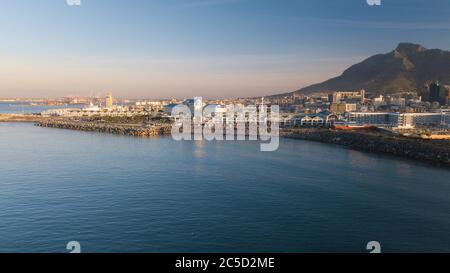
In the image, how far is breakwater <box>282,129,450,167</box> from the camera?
6.49m

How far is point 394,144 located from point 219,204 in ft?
17.3

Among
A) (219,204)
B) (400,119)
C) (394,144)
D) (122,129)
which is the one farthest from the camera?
(400,119)

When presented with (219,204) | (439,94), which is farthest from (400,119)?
(219,204)

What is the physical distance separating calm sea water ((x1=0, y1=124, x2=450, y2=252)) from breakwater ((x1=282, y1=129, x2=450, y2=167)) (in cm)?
66

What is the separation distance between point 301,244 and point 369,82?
2263 centimetres

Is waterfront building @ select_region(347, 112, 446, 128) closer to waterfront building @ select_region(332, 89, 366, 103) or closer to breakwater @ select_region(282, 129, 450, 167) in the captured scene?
breakwater @ select_region(282, 129, 450, 167)

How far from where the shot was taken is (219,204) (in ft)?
11.6

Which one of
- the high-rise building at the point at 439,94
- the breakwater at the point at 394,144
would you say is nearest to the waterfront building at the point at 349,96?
the high-rise building at the point at 439,94

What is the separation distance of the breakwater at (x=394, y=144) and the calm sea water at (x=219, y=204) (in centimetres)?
66

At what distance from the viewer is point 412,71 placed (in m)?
22.9

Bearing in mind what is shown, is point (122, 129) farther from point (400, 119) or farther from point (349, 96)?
point (349, 96)

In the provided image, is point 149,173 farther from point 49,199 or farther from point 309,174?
point 309,174

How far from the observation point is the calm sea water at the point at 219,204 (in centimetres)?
266
